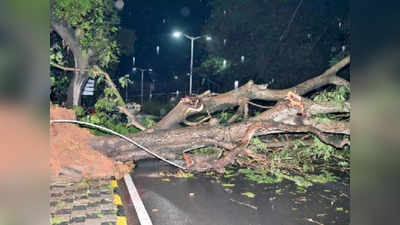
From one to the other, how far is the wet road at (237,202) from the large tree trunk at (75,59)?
6699 mm

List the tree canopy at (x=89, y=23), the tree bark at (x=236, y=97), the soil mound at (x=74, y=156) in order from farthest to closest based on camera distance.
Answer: the tree canopy at (x=89, y=23), the tree bark at (x=236, y=97), the soil mound at (x=74, y=156)

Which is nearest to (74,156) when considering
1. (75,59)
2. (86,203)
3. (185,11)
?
(86,203)

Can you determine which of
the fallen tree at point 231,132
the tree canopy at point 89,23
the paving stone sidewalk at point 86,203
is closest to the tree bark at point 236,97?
the fallen tree at point 231,132

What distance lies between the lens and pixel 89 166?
778 cm

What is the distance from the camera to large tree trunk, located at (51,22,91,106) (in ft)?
42.5

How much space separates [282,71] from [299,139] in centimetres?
1163

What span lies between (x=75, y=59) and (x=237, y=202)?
10.1 m

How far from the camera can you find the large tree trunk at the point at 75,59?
12945mm

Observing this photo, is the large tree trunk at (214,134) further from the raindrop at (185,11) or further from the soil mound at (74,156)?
the raindrop at (185,11)

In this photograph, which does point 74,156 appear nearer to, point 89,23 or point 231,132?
point 231,132

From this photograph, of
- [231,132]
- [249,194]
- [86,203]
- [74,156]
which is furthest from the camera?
[231,132]

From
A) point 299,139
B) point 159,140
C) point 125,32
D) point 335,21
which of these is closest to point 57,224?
point 159,140

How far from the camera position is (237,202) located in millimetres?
6332
